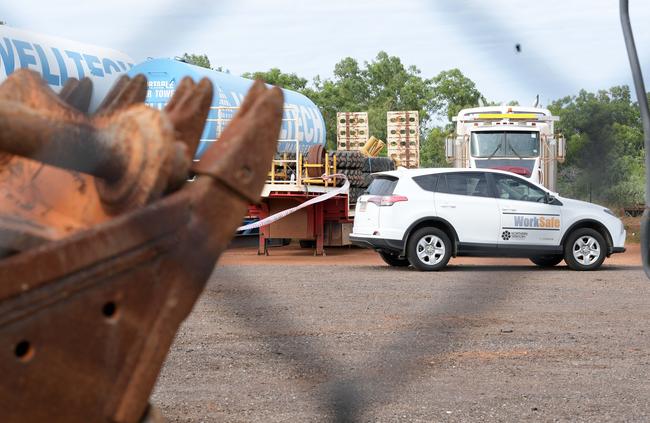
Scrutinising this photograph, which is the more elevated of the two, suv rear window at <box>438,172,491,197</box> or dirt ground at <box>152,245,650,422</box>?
suv rear window at <box>438,172,491,197</box>

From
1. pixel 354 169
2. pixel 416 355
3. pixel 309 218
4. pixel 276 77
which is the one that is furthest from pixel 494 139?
pixel 276 77

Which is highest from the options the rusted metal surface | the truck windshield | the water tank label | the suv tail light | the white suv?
the truck windshield

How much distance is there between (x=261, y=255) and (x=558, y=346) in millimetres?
9805

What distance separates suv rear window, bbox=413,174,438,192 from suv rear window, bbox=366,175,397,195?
0.30 meters

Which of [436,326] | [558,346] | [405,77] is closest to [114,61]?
[405,77]

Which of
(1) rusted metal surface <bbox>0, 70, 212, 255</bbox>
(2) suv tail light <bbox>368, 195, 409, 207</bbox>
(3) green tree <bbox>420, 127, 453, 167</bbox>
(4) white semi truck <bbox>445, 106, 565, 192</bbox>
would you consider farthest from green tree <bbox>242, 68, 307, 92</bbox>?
(4) white semi truck <bbox>445, 106, 565, 192</bbox>

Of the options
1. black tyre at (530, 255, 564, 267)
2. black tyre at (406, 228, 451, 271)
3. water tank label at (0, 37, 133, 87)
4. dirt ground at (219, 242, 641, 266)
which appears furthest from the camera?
dirt ground at (219, 242, 641, 266)

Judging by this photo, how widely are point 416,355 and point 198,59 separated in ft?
2.50

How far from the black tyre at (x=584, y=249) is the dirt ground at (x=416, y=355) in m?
2.40

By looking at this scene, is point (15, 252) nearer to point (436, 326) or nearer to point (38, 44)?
point (38, 44)

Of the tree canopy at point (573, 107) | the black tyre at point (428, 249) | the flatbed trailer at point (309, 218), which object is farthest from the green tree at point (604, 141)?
the flatbed trailer at point (309, 218)

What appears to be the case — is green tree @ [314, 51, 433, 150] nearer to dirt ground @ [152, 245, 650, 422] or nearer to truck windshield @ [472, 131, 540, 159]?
dirt ground @ [152, 245, 650, 422]

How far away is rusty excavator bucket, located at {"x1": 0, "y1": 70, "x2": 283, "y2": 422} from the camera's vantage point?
977 millimetres

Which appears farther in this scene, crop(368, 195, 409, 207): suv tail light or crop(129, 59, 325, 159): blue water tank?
crop(368, 195, 409, 207): suv tail light
